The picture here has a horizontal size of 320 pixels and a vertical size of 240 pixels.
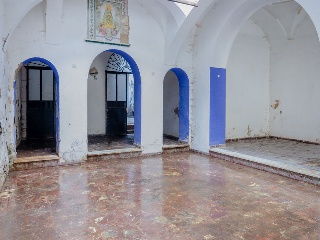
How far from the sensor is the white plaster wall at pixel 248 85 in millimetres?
10352

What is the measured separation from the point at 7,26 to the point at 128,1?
3470 mm

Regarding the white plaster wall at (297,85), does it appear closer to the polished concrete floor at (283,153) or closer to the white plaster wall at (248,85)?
the white plaster wall at (248,85)

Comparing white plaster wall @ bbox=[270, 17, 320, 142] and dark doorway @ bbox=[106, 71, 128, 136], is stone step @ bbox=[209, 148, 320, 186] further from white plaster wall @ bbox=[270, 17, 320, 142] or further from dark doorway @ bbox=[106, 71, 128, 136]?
dark doorway @ bbox=[106, 71, 128, 136]

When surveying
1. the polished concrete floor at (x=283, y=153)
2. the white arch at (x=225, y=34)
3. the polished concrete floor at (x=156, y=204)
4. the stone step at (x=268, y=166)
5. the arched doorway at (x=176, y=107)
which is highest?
the white arch at (x=225, y=34)

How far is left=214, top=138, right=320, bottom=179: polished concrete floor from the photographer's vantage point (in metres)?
6.28

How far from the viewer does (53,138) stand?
10117mm

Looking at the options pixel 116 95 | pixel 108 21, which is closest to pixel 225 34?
pixel 108 21

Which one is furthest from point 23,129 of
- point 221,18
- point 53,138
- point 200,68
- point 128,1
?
point 221,18

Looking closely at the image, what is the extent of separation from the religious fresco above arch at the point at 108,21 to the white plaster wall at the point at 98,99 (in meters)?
3.28

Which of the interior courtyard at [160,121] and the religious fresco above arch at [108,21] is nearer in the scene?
the interior courtyard at [160,121]

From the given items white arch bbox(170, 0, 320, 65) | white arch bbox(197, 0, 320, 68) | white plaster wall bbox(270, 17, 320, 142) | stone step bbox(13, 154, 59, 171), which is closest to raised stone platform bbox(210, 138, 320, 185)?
white plaster wall bbox(270, 17, 320, 142)

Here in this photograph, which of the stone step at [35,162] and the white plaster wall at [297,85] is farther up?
the white plaster wall at [297,85]

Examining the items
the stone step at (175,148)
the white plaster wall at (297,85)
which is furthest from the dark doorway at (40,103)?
the white plaster wall at (297,85)

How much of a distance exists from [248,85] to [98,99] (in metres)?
5.91
